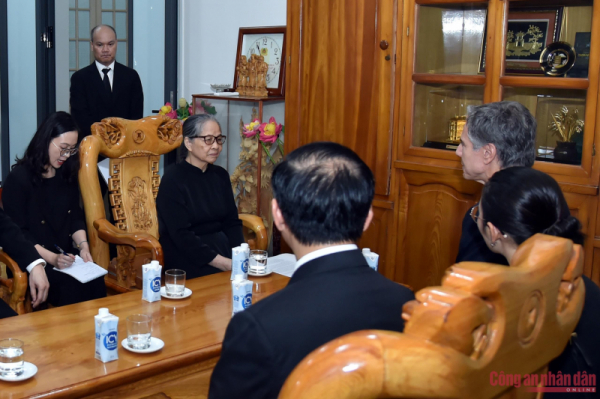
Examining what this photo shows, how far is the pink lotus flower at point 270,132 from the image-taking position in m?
4.08

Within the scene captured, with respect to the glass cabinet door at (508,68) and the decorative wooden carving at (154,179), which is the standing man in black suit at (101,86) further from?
the glass cabinet door at (508,68)

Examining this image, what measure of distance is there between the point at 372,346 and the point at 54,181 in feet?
8.80

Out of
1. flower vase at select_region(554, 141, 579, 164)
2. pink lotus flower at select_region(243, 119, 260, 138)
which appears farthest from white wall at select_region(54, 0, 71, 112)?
flower vase at select_region(554, 141, 579, 164)

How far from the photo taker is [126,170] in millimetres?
3127

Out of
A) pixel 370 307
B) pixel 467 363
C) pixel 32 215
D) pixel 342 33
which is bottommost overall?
pixel 32 215

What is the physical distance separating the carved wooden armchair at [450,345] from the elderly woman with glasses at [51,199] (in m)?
2.36

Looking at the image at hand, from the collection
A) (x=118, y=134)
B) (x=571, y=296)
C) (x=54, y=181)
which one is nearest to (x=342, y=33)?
(x=118, y=134)

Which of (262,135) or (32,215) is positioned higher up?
(262,135)

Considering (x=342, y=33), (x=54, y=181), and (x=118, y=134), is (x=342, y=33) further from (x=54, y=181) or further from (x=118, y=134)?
(x=54, y=181)

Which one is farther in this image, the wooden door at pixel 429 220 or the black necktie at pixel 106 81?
the black necktie at pixel 106 81

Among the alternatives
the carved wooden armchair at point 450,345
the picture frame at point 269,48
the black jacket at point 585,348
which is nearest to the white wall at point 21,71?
the picture frame at point 269,48

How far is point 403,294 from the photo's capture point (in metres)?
1.18

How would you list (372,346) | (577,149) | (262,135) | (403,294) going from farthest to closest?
(262,135) < (577,149) < (403,294) < (372,346)

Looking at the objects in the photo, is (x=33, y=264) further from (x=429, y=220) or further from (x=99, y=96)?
(x=99, y=96)
